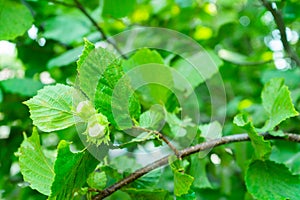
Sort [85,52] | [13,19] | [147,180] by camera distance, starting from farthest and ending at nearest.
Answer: [13,19] → [147,180] → [85,52]

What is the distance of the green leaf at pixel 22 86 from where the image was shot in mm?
620

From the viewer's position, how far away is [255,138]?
412 mm

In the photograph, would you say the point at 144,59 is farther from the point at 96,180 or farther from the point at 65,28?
the point at 65,28

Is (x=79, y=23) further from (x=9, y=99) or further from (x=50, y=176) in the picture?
(x=50, y=176)

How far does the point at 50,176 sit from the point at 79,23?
410 millimetres

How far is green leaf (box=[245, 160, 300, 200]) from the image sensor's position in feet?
1.38

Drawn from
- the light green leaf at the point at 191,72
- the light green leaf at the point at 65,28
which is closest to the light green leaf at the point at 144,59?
the light green leaf at the point at 191,72

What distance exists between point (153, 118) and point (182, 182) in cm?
8

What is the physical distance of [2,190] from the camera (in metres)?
0.67

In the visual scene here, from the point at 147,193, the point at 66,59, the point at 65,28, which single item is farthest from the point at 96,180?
the point at 65,28

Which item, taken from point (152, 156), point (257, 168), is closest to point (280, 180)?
point (257, 168)

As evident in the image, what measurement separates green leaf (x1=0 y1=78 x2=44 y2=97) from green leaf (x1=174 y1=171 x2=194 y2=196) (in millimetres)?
311

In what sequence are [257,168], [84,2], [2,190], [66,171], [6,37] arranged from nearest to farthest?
[66,171], [257,168], [6,37], [2,190], [84,2]

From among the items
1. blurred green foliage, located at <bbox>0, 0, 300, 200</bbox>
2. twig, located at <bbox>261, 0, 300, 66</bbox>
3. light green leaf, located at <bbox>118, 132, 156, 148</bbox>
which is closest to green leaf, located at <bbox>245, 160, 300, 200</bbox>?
blurred green foliage, located at <bbox>0, 0, 300, 200</bbox>
